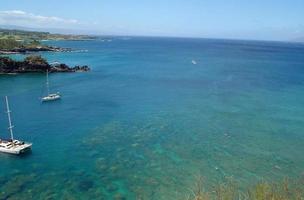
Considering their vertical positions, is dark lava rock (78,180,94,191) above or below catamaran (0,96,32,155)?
below

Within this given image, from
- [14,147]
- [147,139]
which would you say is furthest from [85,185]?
[147,139]

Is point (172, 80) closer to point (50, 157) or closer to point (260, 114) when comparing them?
point (260, 114)

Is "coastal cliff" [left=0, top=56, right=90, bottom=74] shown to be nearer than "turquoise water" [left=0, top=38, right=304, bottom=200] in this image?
No

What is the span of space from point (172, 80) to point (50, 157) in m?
76.2

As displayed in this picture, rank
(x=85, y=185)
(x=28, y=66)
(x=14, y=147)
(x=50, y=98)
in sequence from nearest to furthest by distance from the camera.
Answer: (x=85, y=185) < (x=14, y=147) < (x=50, y=98) < (x=28, y=66)

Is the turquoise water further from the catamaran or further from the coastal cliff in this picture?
the coastal cliff

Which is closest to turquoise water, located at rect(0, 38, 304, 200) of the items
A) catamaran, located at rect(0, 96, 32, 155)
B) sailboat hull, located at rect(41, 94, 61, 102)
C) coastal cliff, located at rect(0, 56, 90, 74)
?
catamaran, located at rect(0, 96, 32, 155)

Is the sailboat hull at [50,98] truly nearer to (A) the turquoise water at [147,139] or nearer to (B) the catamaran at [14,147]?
(A) the turquoise water at [147,139]

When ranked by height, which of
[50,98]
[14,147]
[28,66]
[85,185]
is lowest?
[50,98]

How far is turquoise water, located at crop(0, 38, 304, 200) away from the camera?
43562 millimetres

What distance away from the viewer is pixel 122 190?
136 feet

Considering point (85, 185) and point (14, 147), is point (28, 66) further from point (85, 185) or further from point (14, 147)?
point (85, 185)

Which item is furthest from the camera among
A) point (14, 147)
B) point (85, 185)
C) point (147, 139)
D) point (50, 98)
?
point (50, 98)

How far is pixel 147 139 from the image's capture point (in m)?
58.6
